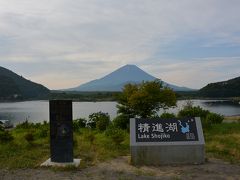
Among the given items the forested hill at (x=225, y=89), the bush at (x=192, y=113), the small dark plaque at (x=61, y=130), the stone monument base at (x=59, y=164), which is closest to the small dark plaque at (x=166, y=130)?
the stone monument base at (x=59, y=164)

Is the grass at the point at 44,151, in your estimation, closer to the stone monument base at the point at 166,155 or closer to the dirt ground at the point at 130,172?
the dirt ground at the point at 130,172

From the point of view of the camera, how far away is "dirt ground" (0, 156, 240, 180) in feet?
28.4

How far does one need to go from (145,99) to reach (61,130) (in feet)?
44.9

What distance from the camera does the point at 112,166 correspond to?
9766 millimetres

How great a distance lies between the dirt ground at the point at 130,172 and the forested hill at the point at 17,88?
119 meters

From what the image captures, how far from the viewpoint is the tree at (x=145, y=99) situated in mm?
23406

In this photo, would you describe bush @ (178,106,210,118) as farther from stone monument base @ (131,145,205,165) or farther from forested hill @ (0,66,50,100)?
forested hill @ (0,66,50,100)

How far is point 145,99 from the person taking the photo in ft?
77.3

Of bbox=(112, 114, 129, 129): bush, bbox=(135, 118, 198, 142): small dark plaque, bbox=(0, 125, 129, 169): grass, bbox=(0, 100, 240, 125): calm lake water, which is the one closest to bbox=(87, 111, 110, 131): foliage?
bbox=(112, 114, 129, 129): bush

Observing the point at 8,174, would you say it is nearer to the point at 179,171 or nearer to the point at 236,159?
the point at 179,171

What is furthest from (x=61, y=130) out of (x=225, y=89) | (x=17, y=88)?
(x=17, y=88)

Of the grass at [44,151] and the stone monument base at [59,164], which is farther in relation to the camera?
the grass at [44,151]

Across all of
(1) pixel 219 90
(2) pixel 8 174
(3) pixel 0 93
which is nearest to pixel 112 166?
(2) pixel 8 174

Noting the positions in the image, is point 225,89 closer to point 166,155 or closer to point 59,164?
point 166,155
